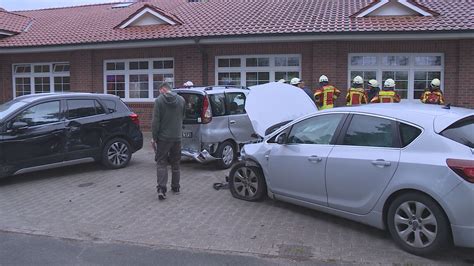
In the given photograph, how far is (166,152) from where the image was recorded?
6.96 meters

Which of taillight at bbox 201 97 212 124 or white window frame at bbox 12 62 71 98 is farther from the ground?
white window frame at bbox 12 62 71 98

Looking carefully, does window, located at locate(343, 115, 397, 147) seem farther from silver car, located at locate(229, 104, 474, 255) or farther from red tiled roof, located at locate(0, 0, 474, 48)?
red tiled roof, located at locate(0, 0, 474, 48)

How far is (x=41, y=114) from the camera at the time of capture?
8398mm

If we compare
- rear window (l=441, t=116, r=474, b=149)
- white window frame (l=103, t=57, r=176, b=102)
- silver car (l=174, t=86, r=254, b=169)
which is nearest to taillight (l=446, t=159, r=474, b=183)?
rear window (l=441, t=116, r=474, b=149)

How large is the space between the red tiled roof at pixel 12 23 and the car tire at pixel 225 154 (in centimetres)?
1360

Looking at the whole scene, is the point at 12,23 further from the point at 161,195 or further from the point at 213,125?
the point at 161,195

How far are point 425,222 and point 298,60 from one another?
10645 millimetres

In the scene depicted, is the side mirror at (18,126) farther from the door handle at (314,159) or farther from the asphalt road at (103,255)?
the door handle at (314,159)

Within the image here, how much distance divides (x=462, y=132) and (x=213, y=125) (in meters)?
5.06

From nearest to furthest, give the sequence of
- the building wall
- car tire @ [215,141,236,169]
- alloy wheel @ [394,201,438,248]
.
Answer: alloy wheel @ [394,201,438,248], car tire @ [215,141,236,169], the building wall

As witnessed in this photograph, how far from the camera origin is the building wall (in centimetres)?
1352

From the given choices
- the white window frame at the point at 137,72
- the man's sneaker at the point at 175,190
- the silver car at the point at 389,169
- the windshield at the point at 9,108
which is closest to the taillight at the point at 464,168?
the silver car at the point at 389,169

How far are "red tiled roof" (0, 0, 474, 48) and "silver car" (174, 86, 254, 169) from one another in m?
5.18

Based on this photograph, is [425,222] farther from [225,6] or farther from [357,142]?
[225,6]
